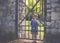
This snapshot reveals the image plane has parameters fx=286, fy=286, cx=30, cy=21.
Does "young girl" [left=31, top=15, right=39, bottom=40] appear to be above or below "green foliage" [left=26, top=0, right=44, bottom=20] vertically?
below

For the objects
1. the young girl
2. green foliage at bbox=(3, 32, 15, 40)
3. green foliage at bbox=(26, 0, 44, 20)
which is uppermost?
green foliage at bbox=(26, 0, 44, 20)

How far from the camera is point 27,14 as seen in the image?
11.8 meters

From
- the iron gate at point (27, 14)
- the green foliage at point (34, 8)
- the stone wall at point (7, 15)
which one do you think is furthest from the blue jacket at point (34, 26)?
the stone wall at point (7, 15)

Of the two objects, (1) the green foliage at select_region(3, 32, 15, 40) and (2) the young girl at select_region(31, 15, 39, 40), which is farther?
(1) the green foliage at select_region(3, 32, 15, 40)

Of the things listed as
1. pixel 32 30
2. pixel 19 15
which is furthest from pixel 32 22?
pixel 19 15

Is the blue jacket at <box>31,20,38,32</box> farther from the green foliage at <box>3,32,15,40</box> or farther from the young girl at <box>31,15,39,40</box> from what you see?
the green foliage at <box>3,32,15,40</box>

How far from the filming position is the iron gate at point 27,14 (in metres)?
11.6

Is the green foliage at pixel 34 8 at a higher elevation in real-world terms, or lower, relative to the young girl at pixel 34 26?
higher

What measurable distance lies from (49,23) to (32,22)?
649 mm

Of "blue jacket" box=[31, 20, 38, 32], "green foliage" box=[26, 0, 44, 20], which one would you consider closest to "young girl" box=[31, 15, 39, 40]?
"blue jacket" box=[31, 20, 38, 32]

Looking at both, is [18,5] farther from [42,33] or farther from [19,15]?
[42,33]

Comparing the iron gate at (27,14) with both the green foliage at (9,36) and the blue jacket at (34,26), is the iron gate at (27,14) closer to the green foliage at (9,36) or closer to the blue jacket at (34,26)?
the green foliage at (9,36)

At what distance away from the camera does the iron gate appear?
11.6 metres

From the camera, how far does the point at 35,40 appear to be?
1128cm
